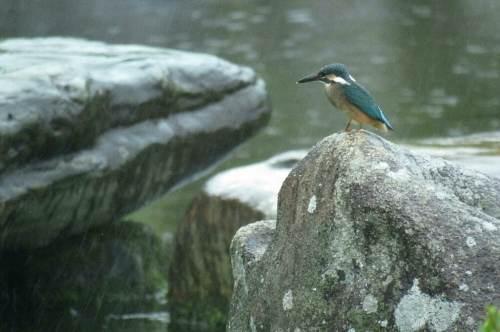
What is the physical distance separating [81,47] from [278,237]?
4.15 m

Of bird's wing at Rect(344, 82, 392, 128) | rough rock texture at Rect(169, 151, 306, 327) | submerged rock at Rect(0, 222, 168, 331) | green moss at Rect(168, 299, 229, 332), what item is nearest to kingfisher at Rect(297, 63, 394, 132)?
bird's wing at Rect(344, 82, 392, 128)

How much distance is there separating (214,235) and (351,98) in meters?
2.36

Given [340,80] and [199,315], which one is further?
[199,315]

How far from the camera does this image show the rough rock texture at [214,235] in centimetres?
516

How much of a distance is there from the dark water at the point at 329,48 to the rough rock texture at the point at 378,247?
239cm

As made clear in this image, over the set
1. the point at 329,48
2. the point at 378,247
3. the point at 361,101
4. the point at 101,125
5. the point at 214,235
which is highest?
the point at 361,101

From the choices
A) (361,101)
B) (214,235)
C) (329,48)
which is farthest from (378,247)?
(329,48)

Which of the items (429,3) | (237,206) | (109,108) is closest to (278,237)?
(237,206)

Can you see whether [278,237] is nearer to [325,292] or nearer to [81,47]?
[325,292]

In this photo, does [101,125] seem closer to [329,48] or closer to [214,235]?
[214,235]

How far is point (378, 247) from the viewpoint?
2.58 metres

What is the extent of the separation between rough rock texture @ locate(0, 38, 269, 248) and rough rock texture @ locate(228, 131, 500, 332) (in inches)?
83.2

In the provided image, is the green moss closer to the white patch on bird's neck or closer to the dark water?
the dark water

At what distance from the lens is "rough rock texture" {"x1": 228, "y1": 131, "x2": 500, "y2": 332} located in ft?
8.09
